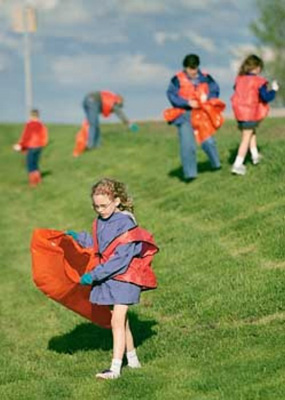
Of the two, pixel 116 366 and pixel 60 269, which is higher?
pixel 60 269

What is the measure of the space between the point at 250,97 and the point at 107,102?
14.2m

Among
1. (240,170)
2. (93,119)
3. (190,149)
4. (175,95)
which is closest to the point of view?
(240,170)

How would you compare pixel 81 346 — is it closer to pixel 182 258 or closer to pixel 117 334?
pixel 117 334

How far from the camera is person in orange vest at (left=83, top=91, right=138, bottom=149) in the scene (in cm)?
2894

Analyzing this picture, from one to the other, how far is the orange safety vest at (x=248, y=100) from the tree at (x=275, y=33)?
4095cm

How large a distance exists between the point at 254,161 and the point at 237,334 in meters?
7.83

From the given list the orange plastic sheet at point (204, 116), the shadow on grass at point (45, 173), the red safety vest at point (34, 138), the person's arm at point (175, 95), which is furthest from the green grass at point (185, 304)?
the shadow on grass at point (45, 173)

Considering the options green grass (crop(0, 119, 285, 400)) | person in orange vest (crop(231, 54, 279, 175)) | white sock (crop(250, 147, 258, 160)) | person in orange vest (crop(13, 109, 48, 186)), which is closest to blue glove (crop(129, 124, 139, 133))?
person in orange vest (crop(13, 109, 48, 186))

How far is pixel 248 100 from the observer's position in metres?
16.0

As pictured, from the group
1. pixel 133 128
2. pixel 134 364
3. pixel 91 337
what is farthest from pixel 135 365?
pixel 133 128

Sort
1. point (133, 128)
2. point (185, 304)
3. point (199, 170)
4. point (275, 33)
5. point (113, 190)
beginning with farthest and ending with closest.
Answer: point (275, 33) < point (133, 128) < point (199, 170) < point (185, 304) < point (113, 190)

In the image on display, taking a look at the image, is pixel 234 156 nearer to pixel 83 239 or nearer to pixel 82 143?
pixel 83 239

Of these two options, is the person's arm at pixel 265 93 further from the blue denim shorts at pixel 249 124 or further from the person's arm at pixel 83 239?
the person's arm at pixel 83 239

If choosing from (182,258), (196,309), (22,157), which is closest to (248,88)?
(182,258)
